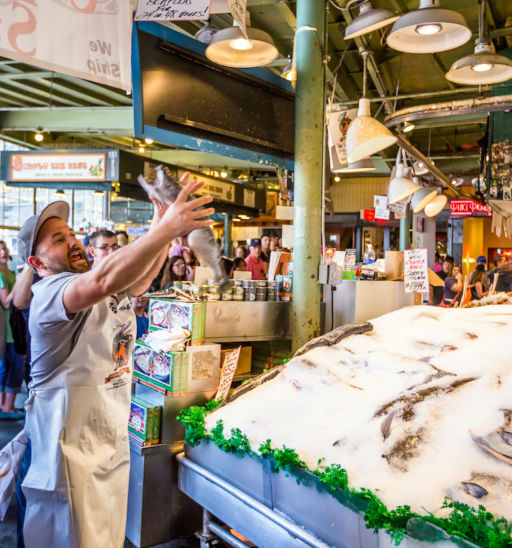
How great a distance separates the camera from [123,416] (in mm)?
2107

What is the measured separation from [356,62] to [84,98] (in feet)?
18.3

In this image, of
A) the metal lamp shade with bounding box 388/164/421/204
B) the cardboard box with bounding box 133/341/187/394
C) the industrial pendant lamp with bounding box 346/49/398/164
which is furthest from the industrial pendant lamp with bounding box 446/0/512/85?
the cardboard box with bounding box 133/341/187/394

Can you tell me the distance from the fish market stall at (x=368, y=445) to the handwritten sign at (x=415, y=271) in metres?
0.83

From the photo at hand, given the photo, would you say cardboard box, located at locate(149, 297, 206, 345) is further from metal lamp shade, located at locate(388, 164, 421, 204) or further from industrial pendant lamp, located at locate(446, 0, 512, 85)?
metal lamp shade, located at locate(388, 164, 421, 204)

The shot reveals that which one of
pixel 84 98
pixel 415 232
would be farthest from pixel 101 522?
pixel 415 232

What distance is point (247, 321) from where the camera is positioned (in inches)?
128

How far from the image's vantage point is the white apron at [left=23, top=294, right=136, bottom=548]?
6.19 feet

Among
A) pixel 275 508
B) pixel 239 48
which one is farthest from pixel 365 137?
pixel 275 508

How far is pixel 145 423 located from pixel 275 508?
107 cm

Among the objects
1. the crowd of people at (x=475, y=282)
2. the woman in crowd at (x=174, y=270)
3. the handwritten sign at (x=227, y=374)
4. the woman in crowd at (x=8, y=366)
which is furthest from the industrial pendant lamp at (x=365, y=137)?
the woman in crowd at (x=8, y=366)

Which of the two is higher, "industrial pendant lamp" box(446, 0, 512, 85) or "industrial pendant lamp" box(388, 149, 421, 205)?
"industrial pendant lamp" box(446, 0, 512, 85)

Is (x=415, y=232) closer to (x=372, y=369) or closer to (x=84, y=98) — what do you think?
(x=84, y=98)

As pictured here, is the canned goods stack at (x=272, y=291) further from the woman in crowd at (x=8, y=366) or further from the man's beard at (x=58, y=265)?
the woman in crowd at (x=8, y=366)

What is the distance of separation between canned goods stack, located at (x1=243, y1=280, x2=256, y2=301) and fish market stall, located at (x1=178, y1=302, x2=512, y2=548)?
769mm
